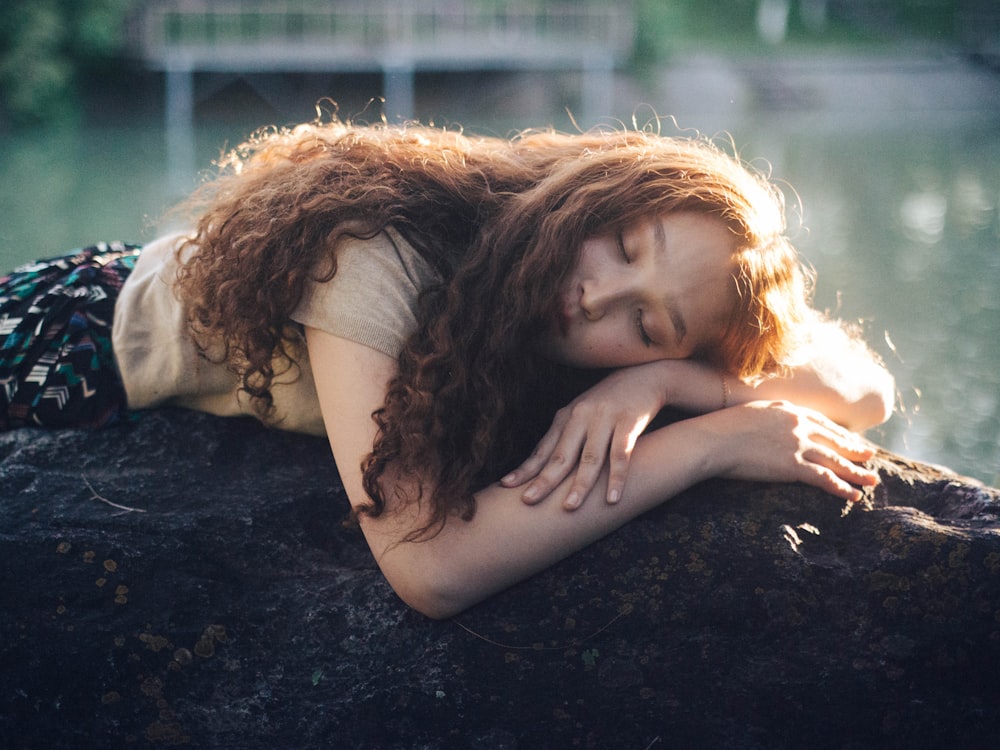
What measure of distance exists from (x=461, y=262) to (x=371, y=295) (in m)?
0.22

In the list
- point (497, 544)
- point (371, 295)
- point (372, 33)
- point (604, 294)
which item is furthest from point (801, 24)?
point (497, 544)

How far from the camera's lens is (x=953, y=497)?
2010 millimetres

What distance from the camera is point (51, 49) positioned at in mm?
14984

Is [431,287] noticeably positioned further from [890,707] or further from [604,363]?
[890,707]

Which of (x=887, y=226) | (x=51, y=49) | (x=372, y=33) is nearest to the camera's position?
(x=887, y=226)

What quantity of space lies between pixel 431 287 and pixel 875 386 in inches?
41.5

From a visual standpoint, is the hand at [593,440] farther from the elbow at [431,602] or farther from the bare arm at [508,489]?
the elbow at [431,602]

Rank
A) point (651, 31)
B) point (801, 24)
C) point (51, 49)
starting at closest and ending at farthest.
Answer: point (51, 49) → point (651, 31) → point (801, 24)

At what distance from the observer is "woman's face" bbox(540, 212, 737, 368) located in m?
1.81

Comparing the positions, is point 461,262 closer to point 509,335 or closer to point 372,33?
point 509,335

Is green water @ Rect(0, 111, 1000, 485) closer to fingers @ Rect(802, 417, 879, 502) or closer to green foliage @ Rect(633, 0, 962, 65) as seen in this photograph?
fingers @ Rect(802, 417, 879, 502)

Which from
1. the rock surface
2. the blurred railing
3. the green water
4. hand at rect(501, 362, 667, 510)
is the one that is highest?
the blurred railing

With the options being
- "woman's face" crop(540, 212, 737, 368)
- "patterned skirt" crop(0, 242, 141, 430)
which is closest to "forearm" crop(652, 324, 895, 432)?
"woman's face" crop(540, 212, 737, 368)

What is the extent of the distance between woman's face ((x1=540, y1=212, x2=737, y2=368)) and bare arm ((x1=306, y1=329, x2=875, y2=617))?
19 centimetres
